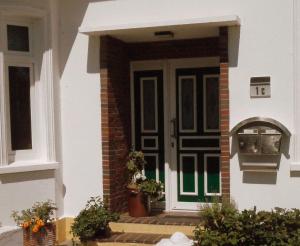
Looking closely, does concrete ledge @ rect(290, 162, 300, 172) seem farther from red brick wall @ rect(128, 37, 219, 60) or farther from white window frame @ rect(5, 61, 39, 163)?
white window frame @ rect(5, 61, 39, 163)

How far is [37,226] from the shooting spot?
20.2 feet

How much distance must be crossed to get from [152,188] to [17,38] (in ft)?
9.54

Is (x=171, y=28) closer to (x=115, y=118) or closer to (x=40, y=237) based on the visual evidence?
(x=115, y=118)

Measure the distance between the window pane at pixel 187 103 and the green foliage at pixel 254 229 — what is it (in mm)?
2021

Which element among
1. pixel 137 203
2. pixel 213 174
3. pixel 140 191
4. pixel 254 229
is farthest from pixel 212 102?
pixel 254 229

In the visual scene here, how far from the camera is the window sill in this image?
652 centimetres

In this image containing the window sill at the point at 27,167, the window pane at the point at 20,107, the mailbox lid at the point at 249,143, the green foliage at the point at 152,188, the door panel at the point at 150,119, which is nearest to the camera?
the mailbox lid at the point at 249,143

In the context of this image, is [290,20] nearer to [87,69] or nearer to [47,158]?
[87,69]

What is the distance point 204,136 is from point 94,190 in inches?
74.2

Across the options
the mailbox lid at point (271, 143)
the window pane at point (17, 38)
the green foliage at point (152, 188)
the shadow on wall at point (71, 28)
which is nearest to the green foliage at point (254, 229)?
the mailbox lid at point (271, 143)

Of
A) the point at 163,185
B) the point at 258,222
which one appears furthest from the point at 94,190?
the point at 258,222

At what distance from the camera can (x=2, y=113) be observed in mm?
6590

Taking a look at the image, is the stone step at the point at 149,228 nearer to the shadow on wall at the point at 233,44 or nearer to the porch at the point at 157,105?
the porch at the point at 157,105

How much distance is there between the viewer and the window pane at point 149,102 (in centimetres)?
775
